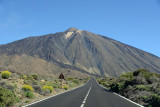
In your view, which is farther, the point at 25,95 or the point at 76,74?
the point at 76,74

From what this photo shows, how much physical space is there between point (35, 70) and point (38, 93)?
87249 mm

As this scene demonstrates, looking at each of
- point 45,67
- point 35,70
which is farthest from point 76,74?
point 35,70

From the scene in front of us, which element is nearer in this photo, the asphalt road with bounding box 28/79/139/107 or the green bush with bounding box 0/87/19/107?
the green bush with bounding box 0/87/19/107

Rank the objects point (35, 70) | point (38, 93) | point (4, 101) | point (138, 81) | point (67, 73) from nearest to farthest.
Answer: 1. point (4, 101)
2. point (38, 93)
3. point (138, 81)
4. point (35, 70)
5. point (67, 73)

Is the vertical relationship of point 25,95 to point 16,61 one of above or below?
below

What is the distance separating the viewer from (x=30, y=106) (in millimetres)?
13094

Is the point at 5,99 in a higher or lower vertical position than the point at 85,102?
higher

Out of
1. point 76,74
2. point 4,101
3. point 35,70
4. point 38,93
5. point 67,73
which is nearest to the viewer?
point 4,101

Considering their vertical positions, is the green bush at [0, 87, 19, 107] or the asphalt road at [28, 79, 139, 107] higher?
the green bush at [0, 87, 19, 107]

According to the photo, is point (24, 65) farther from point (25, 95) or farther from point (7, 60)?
point (25, 95)

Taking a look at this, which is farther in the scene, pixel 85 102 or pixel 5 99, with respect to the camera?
pixel 85 102

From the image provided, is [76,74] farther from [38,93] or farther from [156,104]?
[156,104]

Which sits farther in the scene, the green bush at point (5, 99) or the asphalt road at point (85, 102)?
the asphalt road at point (85, 102)

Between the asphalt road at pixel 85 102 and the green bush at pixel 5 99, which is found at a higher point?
the green bush at pixel 5 99
